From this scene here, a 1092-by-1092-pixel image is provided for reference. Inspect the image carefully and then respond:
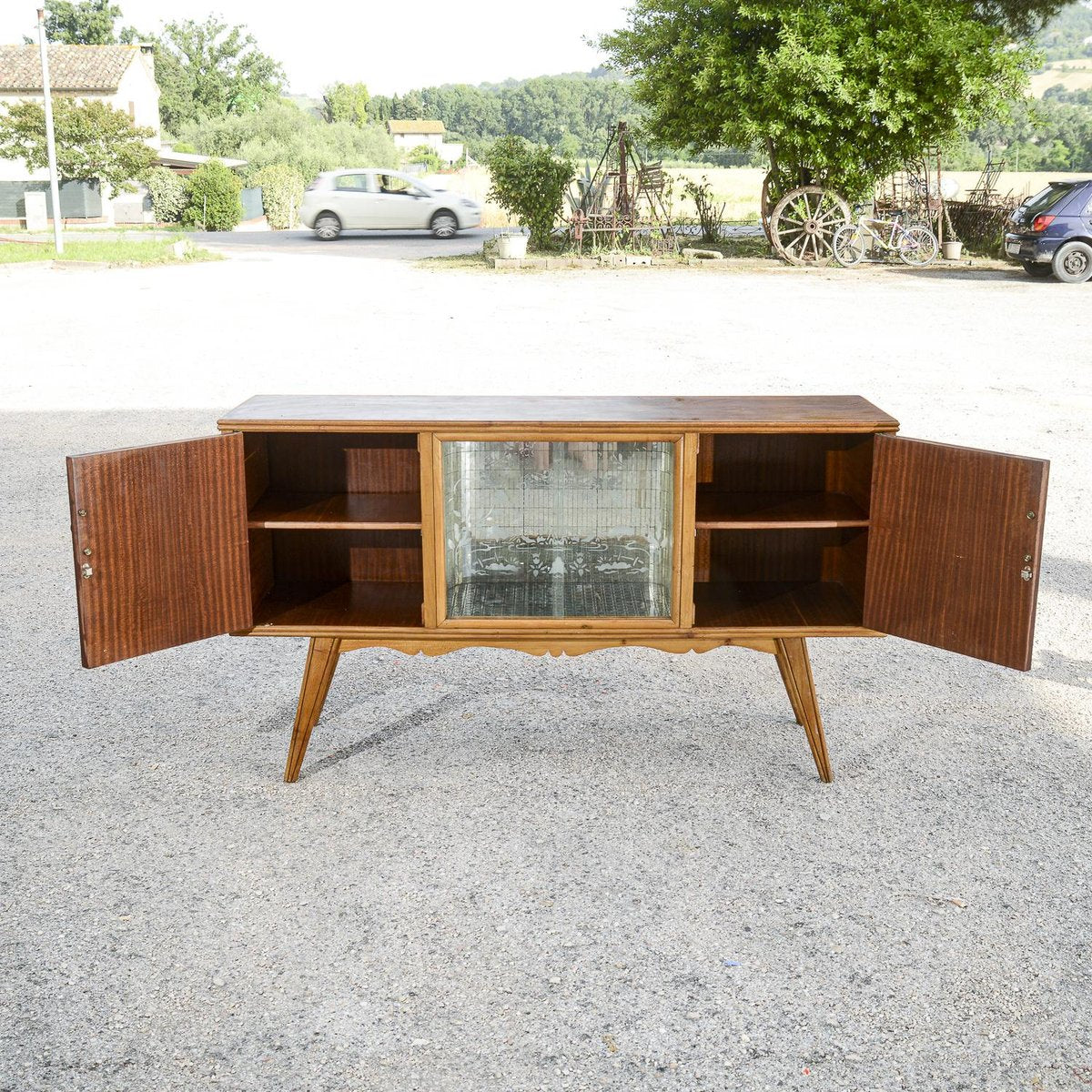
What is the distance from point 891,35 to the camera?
18703mm

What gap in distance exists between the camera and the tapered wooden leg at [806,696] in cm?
342

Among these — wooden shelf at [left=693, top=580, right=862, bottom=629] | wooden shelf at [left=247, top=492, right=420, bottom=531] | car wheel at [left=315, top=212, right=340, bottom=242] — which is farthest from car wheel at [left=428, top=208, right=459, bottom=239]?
wooden shelf at [left=693, top=580, right=862, bottom=629]

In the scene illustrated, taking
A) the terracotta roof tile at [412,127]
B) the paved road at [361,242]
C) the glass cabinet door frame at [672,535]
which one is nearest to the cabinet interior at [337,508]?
the glass cabinet door frame at [672,535]

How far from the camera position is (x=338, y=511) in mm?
3393

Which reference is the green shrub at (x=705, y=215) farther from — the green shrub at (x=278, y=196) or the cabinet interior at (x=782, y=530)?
the cabinet interior at (x=782, y=530)

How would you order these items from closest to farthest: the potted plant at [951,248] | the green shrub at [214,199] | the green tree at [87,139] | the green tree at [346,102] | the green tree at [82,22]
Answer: the potted plant at [951,248], the green shrub at [214,199], the green tree at [87,139], the green tree at [82,22], the green tree at [346,102]

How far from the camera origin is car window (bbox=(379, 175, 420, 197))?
2609 cm

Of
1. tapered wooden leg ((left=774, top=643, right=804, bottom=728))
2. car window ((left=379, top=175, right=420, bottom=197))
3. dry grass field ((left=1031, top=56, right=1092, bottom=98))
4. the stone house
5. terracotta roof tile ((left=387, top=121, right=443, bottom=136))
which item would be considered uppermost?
dry grass field ((left=1031, top=56, right=1092, bottom=98))

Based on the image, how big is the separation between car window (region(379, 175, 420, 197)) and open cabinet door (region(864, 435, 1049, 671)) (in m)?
24.3

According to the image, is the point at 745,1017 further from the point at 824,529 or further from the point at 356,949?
the point at 824,529

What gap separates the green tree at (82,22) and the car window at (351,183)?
43.7 m

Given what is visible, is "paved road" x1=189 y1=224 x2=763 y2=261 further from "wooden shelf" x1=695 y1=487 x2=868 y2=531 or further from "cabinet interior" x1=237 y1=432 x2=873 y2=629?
"wooden shelf" x1=695 y1=487 x2=868 y2=531

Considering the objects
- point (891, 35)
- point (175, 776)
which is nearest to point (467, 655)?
point (175, 776)

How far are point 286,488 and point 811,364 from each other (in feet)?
23.7
